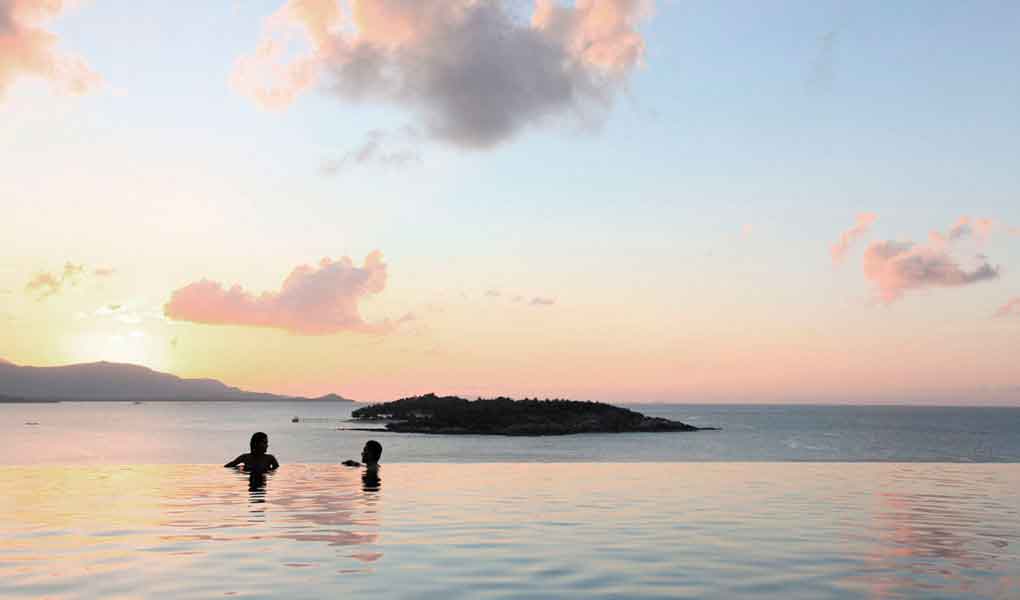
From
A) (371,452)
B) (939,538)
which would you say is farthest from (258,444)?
(939,538)

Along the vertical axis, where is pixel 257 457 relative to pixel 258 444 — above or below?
below

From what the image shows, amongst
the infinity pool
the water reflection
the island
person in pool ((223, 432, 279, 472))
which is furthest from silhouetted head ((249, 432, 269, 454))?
the island

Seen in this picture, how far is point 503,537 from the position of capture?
64.4 ft

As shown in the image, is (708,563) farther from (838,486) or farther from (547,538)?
(838,486)

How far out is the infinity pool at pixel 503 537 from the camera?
46.9 feet

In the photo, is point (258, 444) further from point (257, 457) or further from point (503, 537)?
point (503, 537)

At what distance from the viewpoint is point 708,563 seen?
1662cm

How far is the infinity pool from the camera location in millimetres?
14305

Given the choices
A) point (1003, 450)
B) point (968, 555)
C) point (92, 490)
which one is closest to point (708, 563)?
point (968, 555)

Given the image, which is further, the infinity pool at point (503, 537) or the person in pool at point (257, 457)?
the person in pool at point (257, 457)

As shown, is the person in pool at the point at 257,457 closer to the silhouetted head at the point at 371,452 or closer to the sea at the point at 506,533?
the sea at the point at 506,533

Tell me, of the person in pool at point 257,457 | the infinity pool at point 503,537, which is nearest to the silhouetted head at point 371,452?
the infinity pool at point 503,537

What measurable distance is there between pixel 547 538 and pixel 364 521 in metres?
5.33

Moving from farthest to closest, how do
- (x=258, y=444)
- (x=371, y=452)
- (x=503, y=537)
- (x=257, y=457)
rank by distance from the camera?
(x=371, y=452) < (x=257, y=457) < (x=258, y=444) < (x=503, y=537)
